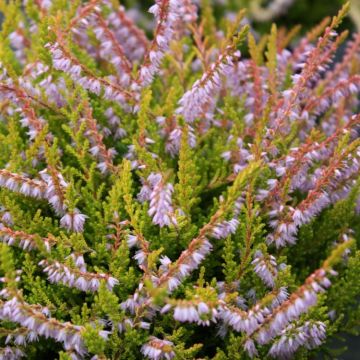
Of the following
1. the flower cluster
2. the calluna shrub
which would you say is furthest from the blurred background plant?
the flower cluster

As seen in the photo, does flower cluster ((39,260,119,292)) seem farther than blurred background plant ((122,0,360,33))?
No

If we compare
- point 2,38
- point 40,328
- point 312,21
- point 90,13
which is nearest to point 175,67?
point 90,13

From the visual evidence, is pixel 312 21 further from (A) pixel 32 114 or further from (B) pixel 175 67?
(A) pixel 32 114

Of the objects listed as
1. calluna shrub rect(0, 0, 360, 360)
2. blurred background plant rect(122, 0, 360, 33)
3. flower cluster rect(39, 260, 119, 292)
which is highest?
blurred background plant rect(122, 0, 360, 33)

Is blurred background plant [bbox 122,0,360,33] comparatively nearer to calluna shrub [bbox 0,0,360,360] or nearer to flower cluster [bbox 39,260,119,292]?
calluna shrub [bbox 0,0,360,360]

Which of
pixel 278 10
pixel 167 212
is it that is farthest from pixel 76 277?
pixel 278 10

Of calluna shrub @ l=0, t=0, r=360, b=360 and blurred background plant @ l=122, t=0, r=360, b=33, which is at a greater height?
blurred background plant @ l=122, t=0, r=360, b=33

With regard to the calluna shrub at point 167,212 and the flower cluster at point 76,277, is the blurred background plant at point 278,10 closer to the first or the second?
the calluna shrub at point 167,212

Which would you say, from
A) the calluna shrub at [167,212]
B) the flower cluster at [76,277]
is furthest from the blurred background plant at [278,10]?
the flower cluster at [76,277]
